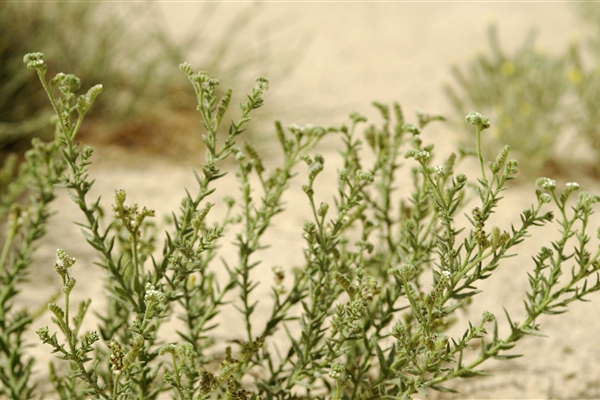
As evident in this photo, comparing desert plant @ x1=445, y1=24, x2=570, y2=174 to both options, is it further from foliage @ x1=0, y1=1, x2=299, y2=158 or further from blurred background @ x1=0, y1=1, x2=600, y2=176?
foliage @ x1=0, y1=1, x2=299, y2=158

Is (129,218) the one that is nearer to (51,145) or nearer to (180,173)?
(51,145)

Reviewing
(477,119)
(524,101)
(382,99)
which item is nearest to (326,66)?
(382,99)

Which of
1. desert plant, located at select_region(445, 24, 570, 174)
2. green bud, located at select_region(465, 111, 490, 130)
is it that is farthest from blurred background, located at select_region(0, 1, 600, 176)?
green bud, located at select_region(465, 111, 490, 130)

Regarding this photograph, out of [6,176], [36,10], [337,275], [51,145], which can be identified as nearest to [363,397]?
[337,275]

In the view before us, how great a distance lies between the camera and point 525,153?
3.24 metres

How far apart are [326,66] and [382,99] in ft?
2.14

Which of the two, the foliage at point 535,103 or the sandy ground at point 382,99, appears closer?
the sandy ground at point 382,99

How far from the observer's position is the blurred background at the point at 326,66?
3.33 meters

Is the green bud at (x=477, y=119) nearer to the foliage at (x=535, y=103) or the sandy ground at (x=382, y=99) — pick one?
the sandy ground at (x=382, y=99)

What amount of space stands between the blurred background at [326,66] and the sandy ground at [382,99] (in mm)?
17

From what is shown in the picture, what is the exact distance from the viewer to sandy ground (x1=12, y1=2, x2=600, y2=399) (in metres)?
1.86

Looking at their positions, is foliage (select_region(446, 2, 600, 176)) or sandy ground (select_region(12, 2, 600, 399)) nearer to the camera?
sandy ground (select_region(12, 2, 600, 399))

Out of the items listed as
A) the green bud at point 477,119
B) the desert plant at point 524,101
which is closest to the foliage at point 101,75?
the desert plant at point 524,101

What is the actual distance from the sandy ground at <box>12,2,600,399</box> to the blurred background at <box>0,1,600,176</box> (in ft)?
0.05
